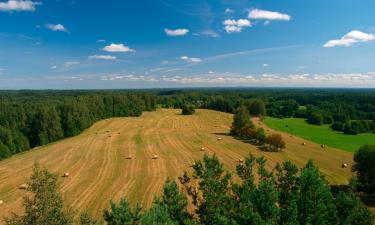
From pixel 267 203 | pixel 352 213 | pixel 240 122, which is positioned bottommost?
pixel 240 122

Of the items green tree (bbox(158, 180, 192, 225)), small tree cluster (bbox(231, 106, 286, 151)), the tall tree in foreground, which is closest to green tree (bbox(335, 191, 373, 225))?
green tree (bbox(158, 180, 192, 225))

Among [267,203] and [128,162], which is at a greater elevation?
[267,203]

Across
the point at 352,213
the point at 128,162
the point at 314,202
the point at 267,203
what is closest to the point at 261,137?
the point at 128,162

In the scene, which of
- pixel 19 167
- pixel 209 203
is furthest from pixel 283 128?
pixel 209 203

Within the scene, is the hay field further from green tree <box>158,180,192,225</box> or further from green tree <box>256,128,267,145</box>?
green tree <box>158,180,192,225</box>

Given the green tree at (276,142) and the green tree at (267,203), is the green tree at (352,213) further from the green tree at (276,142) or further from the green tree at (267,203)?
the green tree at (276,142)

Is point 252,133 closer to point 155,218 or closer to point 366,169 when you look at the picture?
point 366,169

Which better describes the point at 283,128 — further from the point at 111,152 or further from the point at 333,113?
the point at 111,152
